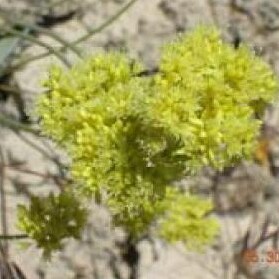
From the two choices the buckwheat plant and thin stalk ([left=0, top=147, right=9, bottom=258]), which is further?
thin stalk ([left=0, top=147, right=9, bottom=258])

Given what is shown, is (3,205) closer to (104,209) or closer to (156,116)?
(104,209)

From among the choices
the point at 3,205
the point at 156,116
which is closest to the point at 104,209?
the point at 3,205

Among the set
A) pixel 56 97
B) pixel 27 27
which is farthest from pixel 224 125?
pixel 27 27

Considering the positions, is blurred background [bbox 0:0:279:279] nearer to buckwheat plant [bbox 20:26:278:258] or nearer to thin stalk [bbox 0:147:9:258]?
thin stalk [bbox 0:147:9:258]

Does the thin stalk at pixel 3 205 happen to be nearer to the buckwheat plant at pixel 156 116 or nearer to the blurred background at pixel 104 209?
the blurred background at pixel 104 209

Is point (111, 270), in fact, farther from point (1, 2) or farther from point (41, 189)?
point (1, 2)

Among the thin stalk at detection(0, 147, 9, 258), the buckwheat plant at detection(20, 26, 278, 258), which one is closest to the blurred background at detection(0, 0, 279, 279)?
the thin stalk at detection(0, 147, 9, 258)
